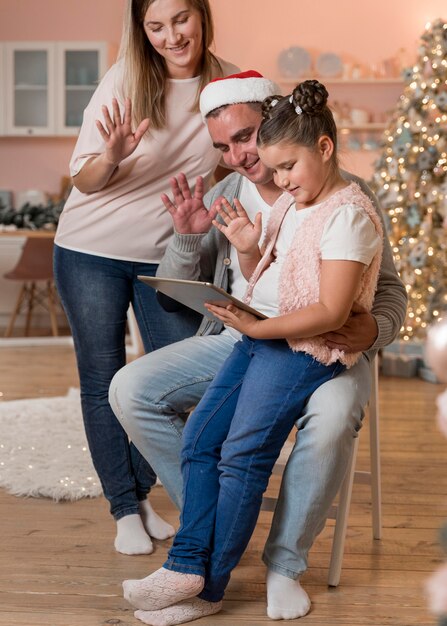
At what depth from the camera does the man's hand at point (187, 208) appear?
2.05 m

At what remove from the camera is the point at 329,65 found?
727 centimetres

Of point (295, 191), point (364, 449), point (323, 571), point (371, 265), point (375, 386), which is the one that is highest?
point (295, 191)

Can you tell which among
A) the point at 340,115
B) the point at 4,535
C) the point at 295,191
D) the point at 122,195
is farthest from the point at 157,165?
the point at 340,115

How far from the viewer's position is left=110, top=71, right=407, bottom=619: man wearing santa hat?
6.05 feet

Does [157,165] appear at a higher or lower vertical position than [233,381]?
higher

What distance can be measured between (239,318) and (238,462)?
0.28 meters

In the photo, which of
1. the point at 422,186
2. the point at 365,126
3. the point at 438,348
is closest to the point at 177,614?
the point at 438,348

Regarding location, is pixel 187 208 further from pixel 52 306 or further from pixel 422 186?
pixel 52 306

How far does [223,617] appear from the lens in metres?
1.87

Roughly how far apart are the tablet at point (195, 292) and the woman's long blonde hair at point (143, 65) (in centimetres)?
43

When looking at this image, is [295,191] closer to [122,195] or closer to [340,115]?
[122,195]

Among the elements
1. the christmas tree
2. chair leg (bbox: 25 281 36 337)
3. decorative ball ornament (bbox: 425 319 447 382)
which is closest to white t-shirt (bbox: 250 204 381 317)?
decorative ball ornament (bbox: 425 319 447 382)

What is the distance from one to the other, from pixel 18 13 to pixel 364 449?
16.8 feet

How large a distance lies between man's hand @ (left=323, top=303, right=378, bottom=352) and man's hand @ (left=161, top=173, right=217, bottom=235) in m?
0.41
